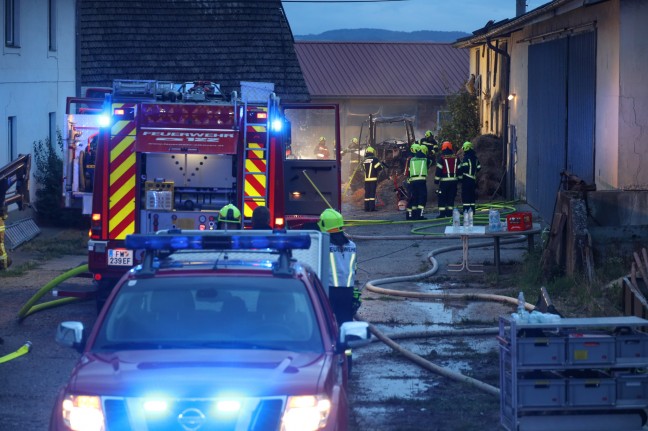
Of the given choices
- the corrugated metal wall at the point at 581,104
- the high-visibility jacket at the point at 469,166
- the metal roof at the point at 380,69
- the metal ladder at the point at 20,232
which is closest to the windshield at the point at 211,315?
the corrugated metal wall at the point at 581,104

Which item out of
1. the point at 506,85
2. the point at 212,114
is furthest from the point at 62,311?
the point at 506,85

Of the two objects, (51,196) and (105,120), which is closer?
(105,120)

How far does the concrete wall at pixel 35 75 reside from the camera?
2117 cm

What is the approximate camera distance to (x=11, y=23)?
21688 millimetres

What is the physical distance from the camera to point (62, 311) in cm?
1285

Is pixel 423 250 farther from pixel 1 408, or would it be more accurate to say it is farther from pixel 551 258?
pixel 1 408

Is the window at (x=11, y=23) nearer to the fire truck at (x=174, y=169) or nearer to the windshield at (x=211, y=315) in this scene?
the fire truck at (x=174, y=169)

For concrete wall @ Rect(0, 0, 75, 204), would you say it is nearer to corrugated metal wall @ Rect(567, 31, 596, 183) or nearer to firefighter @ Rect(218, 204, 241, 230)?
corrugated metal wall @ Rect(567, 31, 596, 183)

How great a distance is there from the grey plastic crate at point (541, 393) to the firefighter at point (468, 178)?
14160 millimetres

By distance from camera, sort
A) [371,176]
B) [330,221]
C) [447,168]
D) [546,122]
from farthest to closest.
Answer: [371,176]
[447,168]
[546,122]
[330,221]

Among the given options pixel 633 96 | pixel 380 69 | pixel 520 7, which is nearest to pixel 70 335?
pixel 633 96

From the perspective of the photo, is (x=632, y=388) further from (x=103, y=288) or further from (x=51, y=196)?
(x=51, y=196)

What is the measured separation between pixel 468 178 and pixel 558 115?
2.82 meters

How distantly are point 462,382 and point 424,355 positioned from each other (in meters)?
1.34
